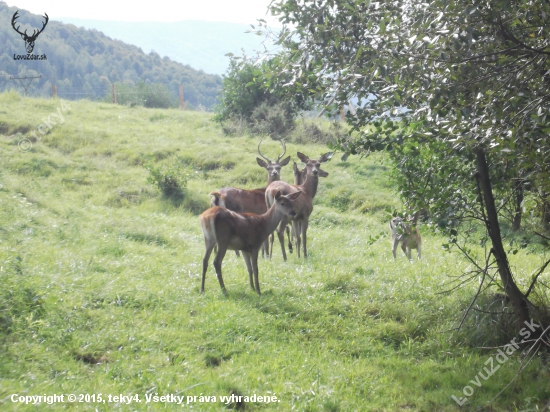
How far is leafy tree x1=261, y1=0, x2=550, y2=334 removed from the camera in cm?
485

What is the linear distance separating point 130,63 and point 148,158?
46387 mm

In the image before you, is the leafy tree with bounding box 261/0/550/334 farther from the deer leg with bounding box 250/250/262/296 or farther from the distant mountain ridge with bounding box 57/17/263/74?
the distant mountain ridge with bounding box 57/17/263/74

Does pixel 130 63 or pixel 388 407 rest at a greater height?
pixel 130 63

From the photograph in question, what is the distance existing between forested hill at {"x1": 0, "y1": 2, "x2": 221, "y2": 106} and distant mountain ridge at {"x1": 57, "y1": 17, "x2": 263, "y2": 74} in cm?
5996

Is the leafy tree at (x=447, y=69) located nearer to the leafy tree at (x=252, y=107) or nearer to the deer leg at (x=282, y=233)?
the deer leg at (x=282, y=233)

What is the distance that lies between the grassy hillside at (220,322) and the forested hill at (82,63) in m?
36.8

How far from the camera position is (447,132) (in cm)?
524

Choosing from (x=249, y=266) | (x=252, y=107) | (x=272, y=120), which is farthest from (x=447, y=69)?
(x=252, y=107)

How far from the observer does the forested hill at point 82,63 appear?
4819cm

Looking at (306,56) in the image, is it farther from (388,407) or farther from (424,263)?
(424,263)

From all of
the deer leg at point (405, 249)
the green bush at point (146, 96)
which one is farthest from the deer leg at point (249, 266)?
the green bush at point (146, 96)

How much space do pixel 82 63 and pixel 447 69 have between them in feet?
170

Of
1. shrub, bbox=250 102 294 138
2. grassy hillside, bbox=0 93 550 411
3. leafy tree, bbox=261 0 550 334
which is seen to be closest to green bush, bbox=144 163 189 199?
grassy hillside, bbox=0 93 550 411

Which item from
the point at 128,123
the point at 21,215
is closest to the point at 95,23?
the point at 128,123
